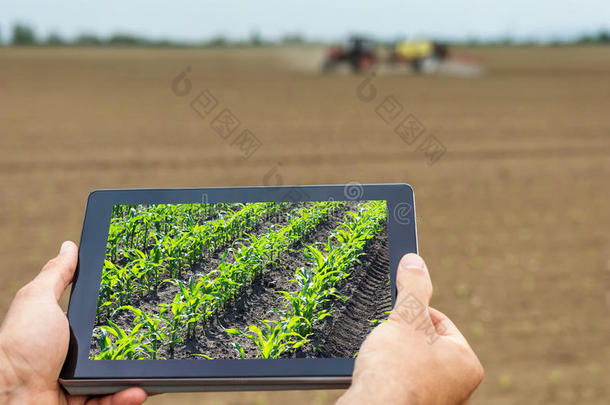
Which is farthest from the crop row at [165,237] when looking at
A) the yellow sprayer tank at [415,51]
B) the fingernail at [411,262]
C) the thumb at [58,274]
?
the yellow sprayer tank at [415,51]

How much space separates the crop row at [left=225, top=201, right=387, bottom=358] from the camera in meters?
1.65

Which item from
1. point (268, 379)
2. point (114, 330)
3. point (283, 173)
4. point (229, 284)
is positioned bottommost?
point (268, 379)

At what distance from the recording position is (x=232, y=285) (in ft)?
5.78

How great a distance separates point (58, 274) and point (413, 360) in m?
1.22

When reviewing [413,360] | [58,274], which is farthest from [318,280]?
[58,274]

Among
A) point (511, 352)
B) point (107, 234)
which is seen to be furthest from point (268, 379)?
point (511, 352)

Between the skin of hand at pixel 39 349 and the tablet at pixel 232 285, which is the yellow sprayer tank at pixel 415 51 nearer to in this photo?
the tablet at pixel 232 285

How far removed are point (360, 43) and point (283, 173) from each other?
43.3ft

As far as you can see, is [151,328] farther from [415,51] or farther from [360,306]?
[415,51]

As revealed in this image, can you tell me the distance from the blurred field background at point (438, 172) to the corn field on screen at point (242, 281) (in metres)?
2.36

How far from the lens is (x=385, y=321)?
1.59m

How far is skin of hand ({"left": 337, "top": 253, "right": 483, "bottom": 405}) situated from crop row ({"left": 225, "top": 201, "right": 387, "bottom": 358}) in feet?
0.68

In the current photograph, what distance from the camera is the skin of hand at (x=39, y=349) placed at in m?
1.68

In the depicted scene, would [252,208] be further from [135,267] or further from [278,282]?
[135,267]
